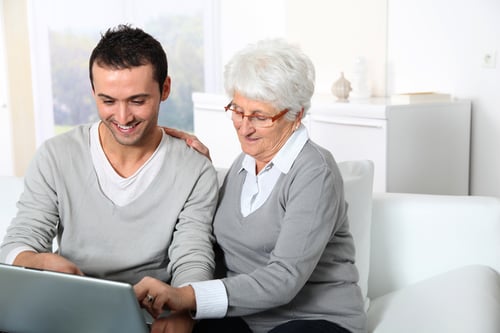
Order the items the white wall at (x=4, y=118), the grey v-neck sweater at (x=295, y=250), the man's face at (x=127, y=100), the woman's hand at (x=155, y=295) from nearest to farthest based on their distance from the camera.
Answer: the woman's hand at (x=155, y=295) < the grey v-neck sweater at (x=295, y=250) < the man's face at (x=127, y=100) < the white wall at (x=4, y=118)

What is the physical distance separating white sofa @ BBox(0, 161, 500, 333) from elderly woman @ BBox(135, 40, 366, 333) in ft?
0.98

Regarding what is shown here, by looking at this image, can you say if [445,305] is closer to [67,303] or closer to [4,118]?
[67,303]

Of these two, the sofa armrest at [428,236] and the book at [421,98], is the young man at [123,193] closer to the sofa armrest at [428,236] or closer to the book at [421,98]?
the sofa armrest at [428,236]

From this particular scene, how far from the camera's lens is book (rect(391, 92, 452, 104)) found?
3961 mm

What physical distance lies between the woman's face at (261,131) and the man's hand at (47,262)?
0.51 m

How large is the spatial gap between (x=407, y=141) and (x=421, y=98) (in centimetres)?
25

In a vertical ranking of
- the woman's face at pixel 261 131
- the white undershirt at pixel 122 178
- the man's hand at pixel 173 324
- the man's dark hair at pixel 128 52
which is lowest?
the man's hand at pixel 173 324

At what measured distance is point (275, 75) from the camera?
1.78 metres

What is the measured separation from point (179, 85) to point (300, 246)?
17.6 feet

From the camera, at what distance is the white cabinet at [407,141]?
3.89 meters

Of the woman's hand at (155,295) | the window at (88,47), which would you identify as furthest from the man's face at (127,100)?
the window at (88,47)

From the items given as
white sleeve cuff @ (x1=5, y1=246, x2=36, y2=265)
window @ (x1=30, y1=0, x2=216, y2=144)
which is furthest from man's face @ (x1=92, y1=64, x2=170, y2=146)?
window @ (x1=30, y1=0, x2=216, y2=144)

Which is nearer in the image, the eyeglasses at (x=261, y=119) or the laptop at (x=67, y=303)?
the laptop at (x=67, y=303)

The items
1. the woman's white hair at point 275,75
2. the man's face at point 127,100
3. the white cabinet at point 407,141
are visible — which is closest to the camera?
the woman's white hair at point 275,75
